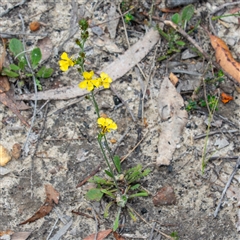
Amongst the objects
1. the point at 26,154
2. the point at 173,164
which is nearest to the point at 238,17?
the point at 173,164

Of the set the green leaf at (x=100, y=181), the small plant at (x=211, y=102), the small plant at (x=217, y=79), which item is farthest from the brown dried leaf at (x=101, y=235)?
the small plant at (x=217, y=79)

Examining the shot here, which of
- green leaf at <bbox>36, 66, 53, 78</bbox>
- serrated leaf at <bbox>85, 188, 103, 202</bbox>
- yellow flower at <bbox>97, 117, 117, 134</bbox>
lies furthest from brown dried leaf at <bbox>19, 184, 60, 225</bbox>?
green leaf at <bbox>36, 66, 53, 78</bbox>

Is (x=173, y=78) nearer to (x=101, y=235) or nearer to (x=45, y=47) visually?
(x=45, y=47)

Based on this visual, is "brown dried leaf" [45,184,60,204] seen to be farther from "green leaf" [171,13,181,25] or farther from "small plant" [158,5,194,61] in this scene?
"green leaf" [171,13,181,25]

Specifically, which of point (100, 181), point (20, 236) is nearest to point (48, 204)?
point (20, 236)

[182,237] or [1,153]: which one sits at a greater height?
[1,153]

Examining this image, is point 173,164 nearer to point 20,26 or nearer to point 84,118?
point 84,118
